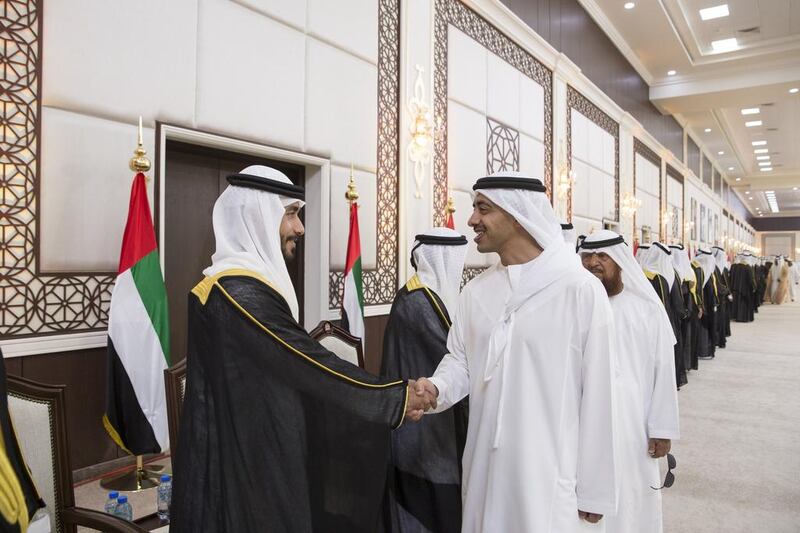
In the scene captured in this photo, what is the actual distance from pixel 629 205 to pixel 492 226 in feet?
33.2

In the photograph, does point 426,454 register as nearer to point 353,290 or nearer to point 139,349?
point 139,349

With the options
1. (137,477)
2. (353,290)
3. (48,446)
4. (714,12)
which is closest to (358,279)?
(353,290)

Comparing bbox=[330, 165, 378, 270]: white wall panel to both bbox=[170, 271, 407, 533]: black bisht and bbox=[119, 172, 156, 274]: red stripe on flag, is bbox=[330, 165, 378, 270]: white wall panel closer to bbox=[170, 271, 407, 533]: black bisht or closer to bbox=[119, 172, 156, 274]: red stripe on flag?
bbox=[119, 172, 156, 274]: red stripe on flag

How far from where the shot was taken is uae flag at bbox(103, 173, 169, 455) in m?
2.71

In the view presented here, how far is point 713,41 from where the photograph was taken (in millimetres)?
10734

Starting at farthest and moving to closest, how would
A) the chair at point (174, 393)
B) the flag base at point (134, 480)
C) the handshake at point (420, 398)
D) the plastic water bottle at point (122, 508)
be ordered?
the flag base at point (134, 480), the plastic water bottle at point (122, 508), the chair at point (174, 393), the handshake at point (420, 398)

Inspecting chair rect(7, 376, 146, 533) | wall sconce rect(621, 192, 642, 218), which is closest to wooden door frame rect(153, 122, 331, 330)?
chair rect(7, 376, 146, 533)

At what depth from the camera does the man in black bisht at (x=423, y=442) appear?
88.2 inches

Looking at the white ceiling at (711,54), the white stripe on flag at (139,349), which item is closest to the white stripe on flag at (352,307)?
the white stripe on flag at (139,349)

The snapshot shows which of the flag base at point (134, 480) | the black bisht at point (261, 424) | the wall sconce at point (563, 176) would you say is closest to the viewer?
the black bisht at point (261, 424)

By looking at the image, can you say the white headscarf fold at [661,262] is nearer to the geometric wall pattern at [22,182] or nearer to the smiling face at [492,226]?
the smiling face at [492,226]

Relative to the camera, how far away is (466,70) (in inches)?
228

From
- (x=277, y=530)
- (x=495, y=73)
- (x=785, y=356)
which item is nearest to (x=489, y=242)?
(x=277, y=530)

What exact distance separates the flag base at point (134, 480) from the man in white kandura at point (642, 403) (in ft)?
7.02
